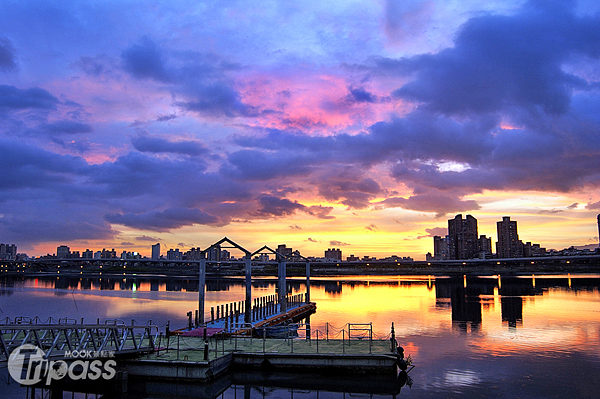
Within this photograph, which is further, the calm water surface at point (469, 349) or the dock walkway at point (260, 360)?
the calm water surface at point (469, 349)

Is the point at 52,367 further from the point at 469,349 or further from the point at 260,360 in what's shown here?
the point at 469,349

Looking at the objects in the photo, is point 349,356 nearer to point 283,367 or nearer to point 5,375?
point 283,367

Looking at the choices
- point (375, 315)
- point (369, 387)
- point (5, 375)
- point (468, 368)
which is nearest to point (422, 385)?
point (369, 387)

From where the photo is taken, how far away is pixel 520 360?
118 ft

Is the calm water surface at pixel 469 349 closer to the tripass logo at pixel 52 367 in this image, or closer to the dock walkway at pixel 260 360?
the dock walkway at pixel 260 360

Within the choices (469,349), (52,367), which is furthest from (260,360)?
(469,349)

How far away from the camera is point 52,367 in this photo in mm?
23672

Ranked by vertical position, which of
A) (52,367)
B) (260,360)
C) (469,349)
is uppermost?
(52,367)

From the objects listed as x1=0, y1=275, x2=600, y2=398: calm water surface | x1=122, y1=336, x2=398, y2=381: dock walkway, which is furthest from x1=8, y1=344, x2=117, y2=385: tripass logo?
x1=0, y1=275, x2=600, y2=398: calm water surface

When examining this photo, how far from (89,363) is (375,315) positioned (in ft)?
174

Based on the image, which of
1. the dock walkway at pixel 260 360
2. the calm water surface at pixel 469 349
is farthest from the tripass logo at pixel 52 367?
the calm water surface at pixel 469 349

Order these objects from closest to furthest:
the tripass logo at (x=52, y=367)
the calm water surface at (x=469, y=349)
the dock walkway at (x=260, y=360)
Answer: the tripass logo at (x=52, y=367) < the dock walkway at (x=260, y=360) < the calm water surface at (x=469, y=349)

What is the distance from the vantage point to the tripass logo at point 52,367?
2173cm

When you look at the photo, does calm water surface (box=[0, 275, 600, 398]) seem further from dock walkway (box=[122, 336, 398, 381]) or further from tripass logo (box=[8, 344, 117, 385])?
tripass logo (box=[8, 344, 117, 385])
